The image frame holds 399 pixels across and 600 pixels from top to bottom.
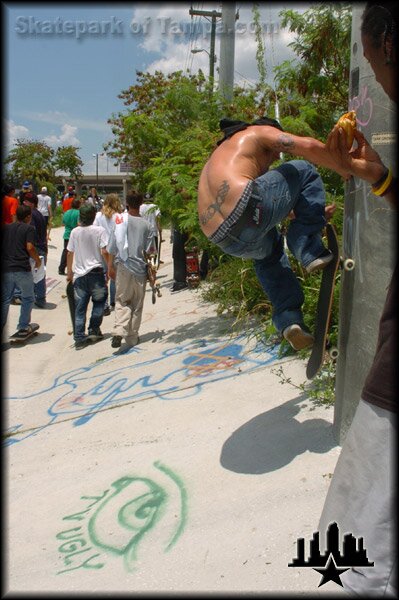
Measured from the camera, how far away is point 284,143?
269cm

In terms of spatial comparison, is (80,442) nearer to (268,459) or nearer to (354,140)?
(268,459)

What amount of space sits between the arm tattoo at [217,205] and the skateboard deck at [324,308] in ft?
2.26

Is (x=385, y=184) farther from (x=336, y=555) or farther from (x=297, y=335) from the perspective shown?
(x=297, y=335)

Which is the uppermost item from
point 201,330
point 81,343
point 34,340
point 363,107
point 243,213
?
point 363,107

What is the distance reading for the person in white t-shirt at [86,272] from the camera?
7.27 metres

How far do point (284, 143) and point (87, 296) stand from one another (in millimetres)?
5165

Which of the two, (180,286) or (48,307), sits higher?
(180,286)

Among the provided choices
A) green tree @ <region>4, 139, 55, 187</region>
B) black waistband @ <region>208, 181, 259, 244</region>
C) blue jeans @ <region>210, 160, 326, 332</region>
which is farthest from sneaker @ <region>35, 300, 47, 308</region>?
green tree @ <region>4, 139, 55, 187</region>

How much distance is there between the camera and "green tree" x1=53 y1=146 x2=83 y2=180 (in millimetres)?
43441

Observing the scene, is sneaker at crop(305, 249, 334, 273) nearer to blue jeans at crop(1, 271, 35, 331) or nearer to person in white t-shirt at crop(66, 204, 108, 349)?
person in white t-shirt at crop(66, 204, 108, 349)

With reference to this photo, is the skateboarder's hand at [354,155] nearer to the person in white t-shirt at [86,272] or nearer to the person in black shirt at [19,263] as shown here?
the person in white t-shirt at [86,272]

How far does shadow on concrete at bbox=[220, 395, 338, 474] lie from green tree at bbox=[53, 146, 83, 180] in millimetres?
41986

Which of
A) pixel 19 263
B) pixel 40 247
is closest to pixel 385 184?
pixel 19 263

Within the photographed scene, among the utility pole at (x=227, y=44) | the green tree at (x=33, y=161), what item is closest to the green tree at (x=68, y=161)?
the green tree at (x=33, y=161)
